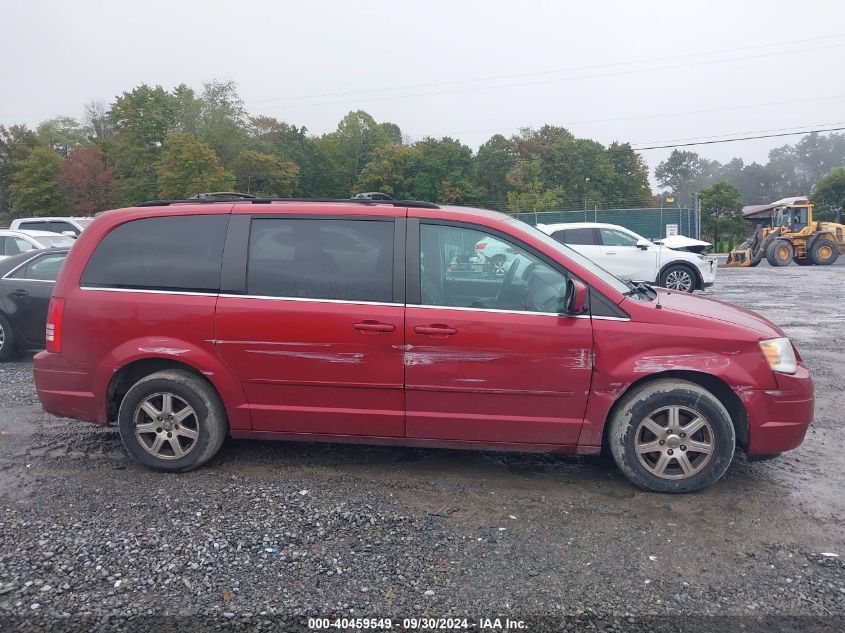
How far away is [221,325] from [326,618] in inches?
82.3

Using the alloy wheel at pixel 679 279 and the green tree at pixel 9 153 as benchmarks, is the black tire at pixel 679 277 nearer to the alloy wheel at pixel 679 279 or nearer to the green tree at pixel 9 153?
the alloy wheel at pixel 679 279

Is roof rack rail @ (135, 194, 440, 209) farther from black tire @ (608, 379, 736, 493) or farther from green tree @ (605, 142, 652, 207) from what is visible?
green tree @ (605, 142, 652, 207)

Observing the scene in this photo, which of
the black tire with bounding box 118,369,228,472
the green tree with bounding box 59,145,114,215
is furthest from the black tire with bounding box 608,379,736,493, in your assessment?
the green tree with bounding box 59,145,114,215

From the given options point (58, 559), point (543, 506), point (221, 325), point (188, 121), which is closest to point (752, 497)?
point (543, 506)

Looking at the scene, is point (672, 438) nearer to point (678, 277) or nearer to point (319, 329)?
point (319, 329)

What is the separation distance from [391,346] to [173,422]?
1575mm

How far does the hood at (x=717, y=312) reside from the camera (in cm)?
419

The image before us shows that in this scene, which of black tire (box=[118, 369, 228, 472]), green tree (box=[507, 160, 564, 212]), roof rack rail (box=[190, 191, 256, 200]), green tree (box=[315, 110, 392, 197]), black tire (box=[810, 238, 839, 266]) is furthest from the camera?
green tree (box=[315, 110, 392, 197])

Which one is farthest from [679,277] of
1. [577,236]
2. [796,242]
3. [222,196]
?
[796,242]

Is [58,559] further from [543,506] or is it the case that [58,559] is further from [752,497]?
[752,497]

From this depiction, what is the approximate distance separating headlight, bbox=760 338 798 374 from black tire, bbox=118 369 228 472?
11.4ft

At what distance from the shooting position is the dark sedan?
25.9ft

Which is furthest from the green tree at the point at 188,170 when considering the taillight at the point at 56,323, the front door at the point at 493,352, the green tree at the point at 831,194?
the front door at the point at 493,352

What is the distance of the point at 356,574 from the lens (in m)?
3.21
